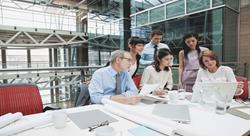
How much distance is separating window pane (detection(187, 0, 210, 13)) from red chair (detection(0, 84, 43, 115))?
3.72 meters

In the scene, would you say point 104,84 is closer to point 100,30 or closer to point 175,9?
point 175,9

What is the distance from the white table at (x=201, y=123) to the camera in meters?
0.95

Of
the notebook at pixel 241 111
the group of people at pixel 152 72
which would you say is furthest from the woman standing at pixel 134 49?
the notebook at pixel 241 111

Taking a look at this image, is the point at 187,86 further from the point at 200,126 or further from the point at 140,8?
the point at 140,8

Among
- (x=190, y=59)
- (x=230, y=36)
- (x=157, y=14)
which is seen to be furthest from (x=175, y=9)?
(x=190, y=59)

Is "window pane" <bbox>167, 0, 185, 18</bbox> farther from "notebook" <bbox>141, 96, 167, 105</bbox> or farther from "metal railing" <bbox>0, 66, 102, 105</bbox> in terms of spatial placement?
"notebook" <bbox>141, 96, 167, 105</bbox>

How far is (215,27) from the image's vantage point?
3908mm

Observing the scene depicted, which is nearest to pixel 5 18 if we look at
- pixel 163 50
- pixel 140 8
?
pixel 140 8

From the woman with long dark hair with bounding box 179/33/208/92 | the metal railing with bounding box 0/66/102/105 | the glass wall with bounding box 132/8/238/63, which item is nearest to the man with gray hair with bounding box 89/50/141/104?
the woman with long dark hair with bounding box 179/33/208/92

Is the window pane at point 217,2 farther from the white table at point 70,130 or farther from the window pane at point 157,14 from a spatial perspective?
the white table at point 70,130

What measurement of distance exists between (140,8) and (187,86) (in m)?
3.37

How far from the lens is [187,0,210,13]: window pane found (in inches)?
156

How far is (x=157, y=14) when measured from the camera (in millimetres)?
4898

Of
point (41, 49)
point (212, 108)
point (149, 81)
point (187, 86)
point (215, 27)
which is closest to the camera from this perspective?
point (212, 108)
